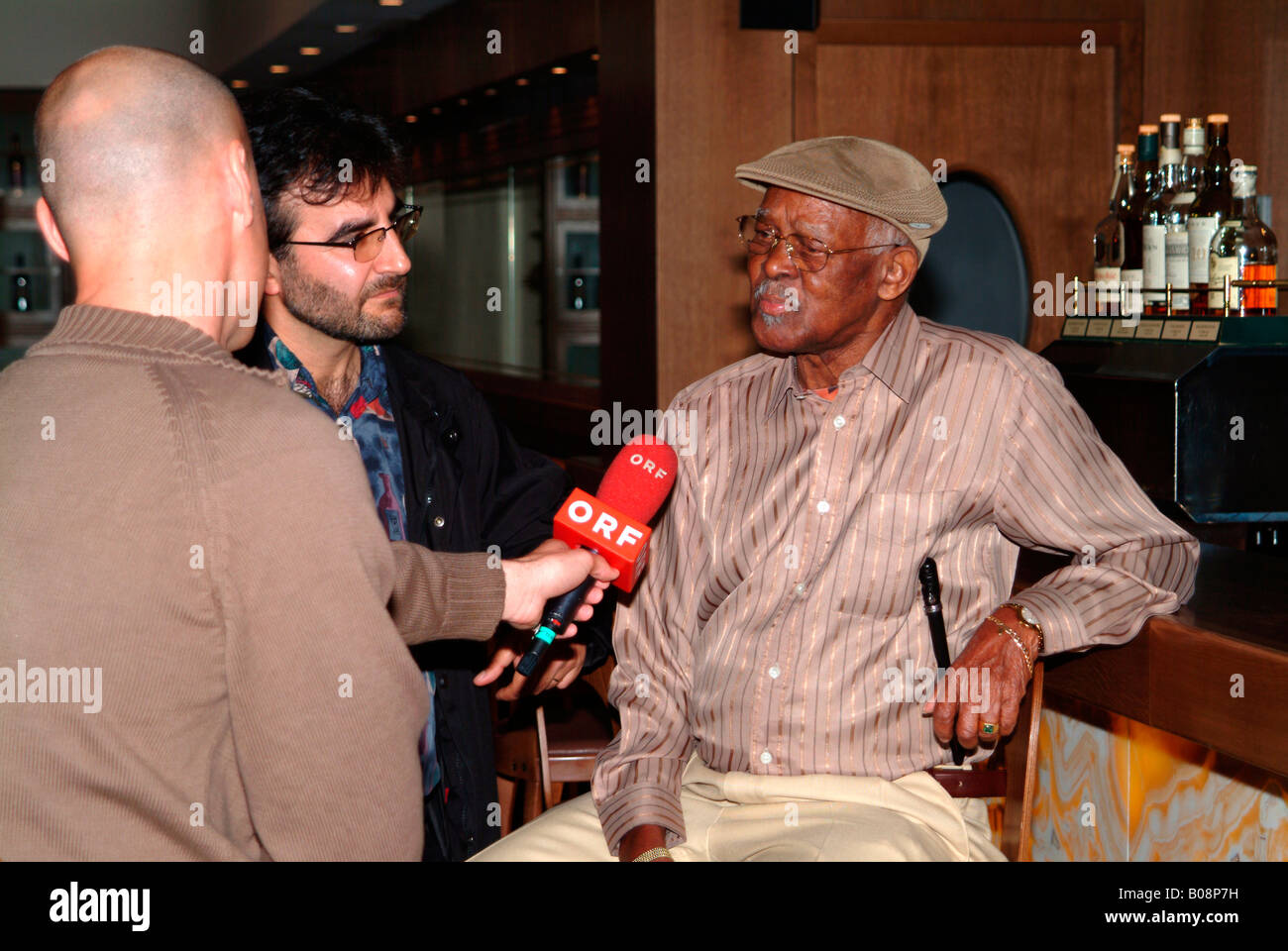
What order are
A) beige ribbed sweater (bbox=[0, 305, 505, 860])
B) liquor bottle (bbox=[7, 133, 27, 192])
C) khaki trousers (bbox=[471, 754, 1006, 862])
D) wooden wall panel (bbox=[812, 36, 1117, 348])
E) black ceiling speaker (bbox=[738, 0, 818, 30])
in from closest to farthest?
beige ribbed sweater (bbox=[0, 305, 505, 860]), khaki trousers (bbox=[471, 754, 1006, 862]), black ceiling speaker (bbox=[738, 0, 818, 30]), wooden wall panel (bbox=[812, 36, 1117, 348]), liquor bottle (bbox=[7, 133, 27, 192])

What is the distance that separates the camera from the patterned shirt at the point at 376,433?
2162 millimetres

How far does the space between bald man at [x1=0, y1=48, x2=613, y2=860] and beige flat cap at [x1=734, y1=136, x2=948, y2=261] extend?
108 centimetres

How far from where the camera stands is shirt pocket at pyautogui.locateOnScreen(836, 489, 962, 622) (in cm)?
200

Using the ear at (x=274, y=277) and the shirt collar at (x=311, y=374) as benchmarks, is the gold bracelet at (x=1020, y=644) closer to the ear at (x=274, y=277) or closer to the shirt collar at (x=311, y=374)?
the shirt collar at (x=311, y=374)

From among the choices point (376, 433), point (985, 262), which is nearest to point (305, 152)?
point (376, 433)

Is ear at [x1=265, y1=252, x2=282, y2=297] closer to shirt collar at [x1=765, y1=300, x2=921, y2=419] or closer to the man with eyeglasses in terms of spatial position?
the man with eyeglasses

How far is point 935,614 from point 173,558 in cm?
122

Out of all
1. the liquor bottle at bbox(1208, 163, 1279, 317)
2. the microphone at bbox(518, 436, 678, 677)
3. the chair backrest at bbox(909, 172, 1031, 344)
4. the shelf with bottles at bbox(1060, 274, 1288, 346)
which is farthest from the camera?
the chair backrest at bbox(909, 172, 1031, 344)

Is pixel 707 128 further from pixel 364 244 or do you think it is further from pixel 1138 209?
pixel 364 244

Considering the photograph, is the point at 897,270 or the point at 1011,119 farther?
the point at 1011,119

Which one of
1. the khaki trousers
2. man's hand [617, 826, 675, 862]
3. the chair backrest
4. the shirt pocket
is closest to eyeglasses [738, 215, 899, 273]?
the shirt pocket

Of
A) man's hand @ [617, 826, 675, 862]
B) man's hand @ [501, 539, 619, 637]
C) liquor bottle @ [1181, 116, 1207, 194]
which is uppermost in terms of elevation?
liquor bottle @ [1181, 116, 1207, 194]

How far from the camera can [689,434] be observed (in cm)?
223

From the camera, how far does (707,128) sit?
12.7 ft
